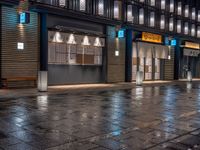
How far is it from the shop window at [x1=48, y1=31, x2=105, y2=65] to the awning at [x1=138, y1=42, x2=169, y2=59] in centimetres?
560

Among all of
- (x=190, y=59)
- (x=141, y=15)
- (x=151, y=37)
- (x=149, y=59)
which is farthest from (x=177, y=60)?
(x=141, y=15)

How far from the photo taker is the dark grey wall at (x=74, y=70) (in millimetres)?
20766

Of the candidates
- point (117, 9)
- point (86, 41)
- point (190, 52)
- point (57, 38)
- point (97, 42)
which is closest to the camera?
point (57, 38)

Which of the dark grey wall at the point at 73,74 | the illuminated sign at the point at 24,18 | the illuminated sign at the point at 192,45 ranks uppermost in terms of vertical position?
the illuminated sign at the point at 24,18

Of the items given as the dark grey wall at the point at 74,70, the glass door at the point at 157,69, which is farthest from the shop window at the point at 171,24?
the dark grey wall at the point at 74,70

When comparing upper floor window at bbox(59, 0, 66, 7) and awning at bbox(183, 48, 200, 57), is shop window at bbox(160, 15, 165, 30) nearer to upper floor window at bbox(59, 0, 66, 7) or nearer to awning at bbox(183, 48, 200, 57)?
awning at bbox(183, 48, 200, 57)

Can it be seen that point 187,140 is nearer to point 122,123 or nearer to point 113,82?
point 122,123

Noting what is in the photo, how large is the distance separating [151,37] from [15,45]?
1527 cm

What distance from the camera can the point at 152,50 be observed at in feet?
97.9

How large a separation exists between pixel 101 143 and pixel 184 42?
30.9 meters

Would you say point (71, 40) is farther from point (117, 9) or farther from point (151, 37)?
A: point (151, 37)

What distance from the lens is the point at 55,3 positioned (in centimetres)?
2016

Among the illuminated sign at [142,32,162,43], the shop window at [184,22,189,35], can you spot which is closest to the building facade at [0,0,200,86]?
the illuminated sign at [142,32,162,43]

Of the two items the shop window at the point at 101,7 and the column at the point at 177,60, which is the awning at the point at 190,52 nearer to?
the column at the point at 177,60
